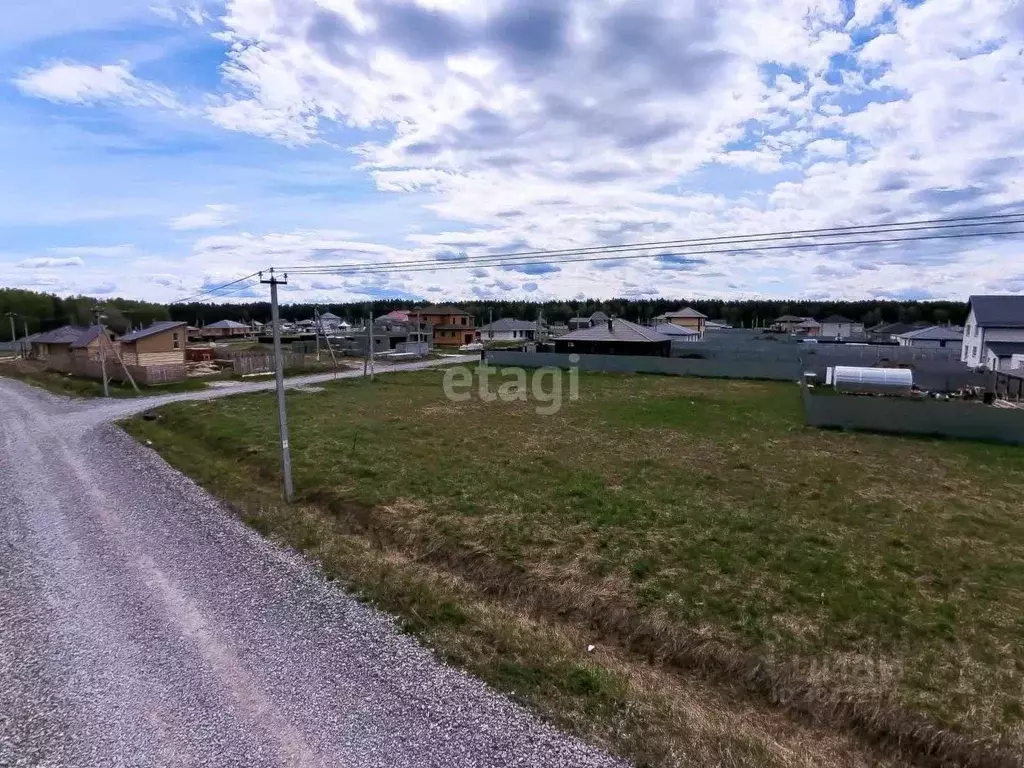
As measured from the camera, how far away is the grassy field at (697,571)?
526 cm

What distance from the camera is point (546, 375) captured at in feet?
111

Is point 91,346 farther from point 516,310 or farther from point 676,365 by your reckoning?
point 516,310

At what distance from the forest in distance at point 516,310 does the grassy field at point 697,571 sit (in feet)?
186

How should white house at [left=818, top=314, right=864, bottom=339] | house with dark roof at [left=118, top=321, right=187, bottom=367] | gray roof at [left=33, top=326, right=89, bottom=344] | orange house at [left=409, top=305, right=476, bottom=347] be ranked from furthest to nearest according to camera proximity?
white house at [left=818, top=314, right=864, bottom=339]
orange house at [left=409, top=305, right=476, bottom=347]
gray roof at [left=33, top=326, right=89, bottom=344]
house with dark roof at [left=118, top=321, right=187, bottom=367]

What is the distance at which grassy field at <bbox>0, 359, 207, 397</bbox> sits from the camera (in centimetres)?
2486

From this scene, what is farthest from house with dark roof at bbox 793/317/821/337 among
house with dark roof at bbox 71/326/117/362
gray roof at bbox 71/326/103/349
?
gray roof at bbox 71/326/103/349

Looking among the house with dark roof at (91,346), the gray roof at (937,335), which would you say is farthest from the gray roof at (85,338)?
the gray roof at (937,335)

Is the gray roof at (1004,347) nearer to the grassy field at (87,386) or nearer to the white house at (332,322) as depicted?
the grassy field at (87,386)

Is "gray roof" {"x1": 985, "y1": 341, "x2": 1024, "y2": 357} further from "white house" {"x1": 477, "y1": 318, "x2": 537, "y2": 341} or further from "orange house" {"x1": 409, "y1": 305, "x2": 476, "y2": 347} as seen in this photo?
"orange house" {"x1": 409, "y1": 305, "x2": 476, "y2": 347}

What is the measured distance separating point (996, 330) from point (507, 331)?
45531mm

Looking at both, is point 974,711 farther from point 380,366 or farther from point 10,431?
point 380,366

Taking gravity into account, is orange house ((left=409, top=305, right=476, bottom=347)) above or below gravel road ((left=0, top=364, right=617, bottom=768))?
above

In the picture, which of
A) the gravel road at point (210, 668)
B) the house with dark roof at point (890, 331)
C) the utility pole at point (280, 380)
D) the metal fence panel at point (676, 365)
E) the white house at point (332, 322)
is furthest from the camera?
Result: the white house at point (332, 322)

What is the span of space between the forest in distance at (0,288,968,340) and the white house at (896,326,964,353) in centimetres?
2845
